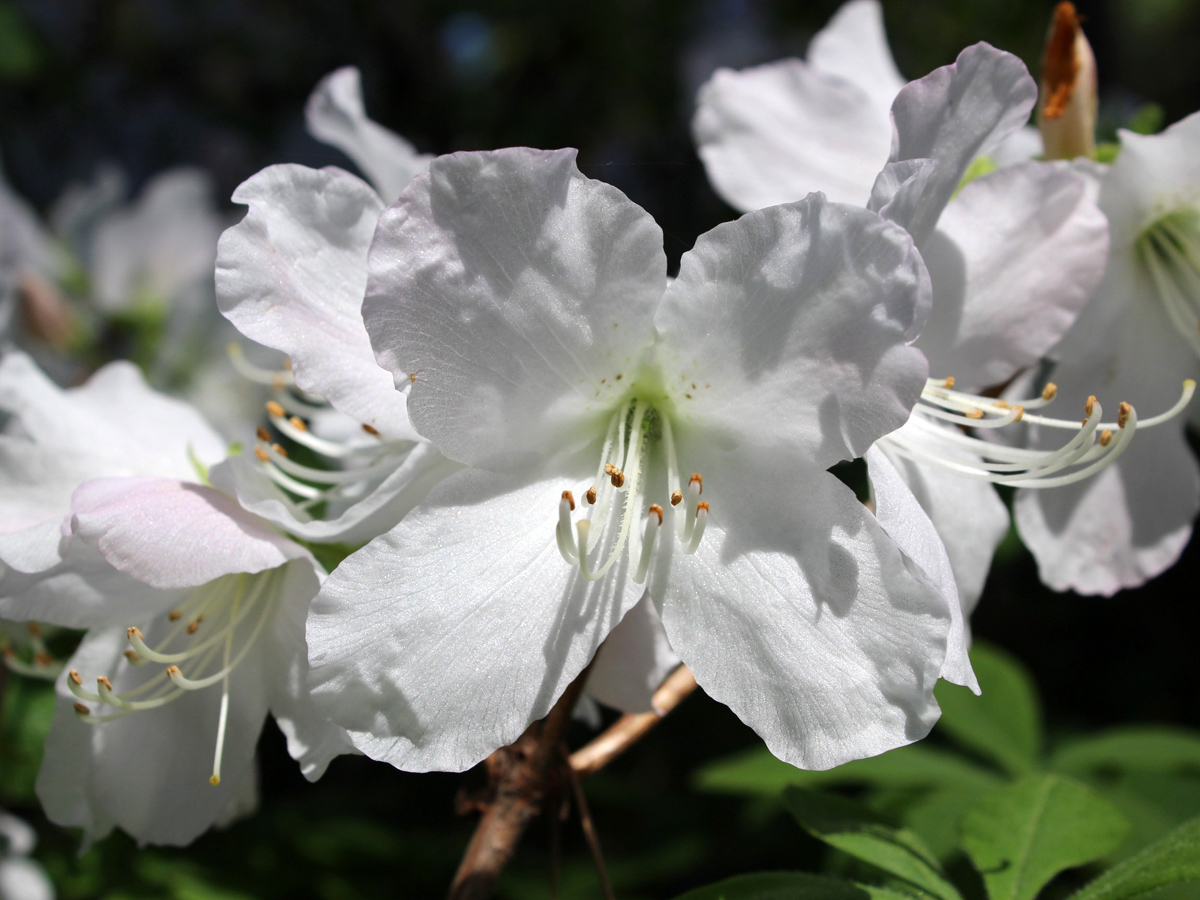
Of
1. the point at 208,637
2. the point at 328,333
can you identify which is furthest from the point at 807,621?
the point at 208,637

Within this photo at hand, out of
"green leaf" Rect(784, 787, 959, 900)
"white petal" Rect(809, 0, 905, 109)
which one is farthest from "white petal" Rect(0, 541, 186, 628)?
"white petal" Rect(809, 0, 905, 109)

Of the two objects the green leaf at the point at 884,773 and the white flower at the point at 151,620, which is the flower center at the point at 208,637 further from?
the green leaf at the point at 884,773

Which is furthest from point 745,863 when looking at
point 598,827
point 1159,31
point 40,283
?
point 1159,31

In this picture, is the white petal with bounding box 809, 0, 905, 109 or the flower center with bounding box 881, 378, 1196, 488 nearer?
the flower center with bounding box 881, 378, 1196, 488

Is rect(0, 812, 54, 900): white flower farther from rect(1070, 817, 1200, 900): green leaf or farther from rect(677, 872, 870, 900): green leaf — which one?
rect(1070, 817, 1200, 900): green leaf

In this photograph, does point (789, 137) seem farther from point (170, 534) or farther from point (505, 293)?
point (170, 534)

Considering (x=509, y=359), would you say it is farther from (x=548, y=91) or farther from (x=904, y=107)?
(x=548, y=91)

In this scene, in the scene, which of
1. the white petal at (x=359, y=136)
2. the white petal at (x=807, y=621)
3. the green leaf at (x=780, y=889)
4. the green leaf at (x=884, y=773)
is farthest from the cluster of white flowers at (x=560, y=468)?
the green leaf at (x=884, y=773)
